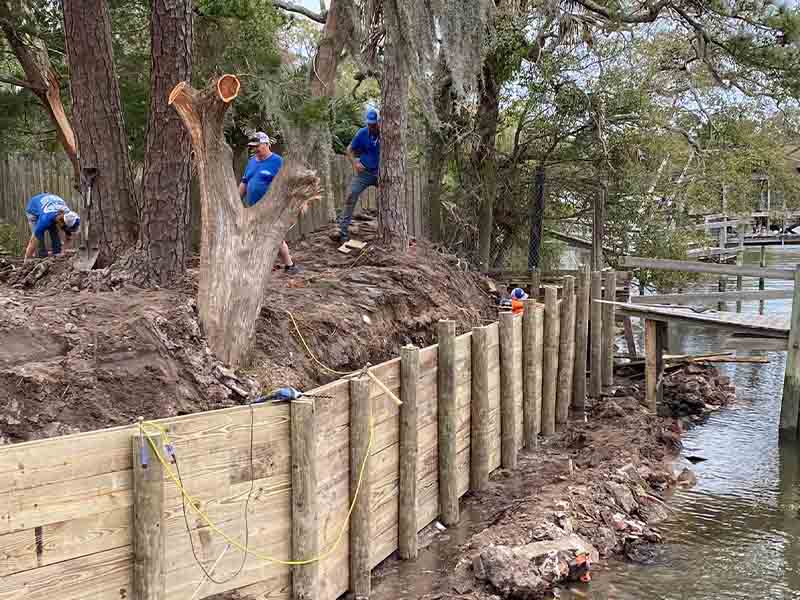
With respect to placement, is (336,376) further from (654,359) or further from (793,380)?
(793,380)

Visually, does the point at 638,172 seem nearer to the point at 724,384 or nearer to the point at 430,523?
the point at 724,384

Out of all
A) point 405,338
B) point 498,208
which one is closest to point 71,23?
point 405,338

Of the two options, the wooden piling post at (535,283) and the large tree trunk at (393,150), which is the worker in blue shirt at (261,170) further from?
the wooden piling post at (535,283)

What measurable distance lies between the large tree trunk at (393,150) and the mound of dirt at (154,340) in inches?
62.3

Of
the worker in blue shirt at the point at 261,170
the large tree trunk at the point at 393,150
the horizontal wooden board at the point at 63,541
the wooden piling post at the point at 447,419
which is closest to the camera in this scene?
the horizontal wooden board at the point at 63,541

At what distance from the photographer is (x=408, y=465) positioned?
25.1 ft

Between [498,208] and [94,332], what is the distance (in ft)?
40.1

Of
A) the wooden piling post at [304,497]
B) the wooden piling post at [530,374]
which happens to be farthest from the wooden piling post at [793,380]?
the wooden piling post at [304,497]

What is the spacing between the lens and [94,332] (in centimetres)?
672

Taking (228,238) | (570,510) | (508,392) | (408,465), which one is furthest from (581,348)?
(228,238)

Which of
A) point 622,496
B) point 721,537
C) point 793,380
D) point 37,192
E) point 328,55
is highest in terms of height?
point 328,55

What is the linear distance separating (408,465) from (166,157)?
12.8ft

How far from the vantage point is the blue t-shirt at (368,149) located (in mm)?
13297

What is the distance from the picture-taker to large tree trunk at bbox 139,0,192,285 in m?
8.48
